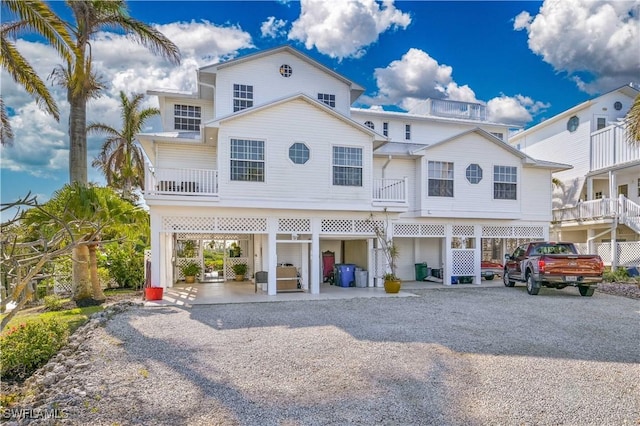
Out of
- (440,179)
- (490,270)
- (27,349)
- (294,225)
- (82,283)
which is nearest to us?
(27,349)

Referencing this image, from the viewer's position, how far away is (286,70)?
18.5 metres

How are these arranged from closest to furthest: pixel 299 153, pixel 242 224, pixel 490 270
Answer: pixel 242 224 < pixel 299 153 < pixel 490 270

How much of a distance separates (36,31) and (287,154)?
8111 mm

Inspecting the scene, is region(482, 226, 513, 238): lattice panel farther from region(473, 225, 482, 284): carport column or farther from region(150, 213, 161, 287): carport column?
region(150, 213, 161, 287): carport column

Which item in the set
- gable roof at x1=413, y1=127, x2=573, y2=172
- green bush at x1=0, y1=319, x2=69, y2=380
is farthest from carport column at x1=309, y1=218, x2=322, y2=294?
green bush at x1=0, y1=319, x2=69, y2=380

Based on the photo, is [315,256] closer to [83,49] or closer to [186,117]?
[186,117]

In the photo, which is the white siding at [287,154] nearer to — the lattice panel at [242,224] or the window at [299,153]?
the window at [299,153]

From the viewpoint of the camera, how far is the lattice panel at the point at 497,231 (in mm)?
19531

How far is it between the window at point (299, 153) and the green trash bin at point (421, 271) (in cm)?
898

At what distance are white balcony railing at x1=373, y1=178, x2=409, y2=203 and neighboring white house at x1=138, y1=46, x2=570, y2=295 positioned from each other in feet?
0.17

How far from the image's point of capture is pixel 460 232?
62.7ft

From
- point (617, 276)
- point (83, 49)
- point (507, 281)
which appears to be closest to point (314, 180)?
point (83, 49)

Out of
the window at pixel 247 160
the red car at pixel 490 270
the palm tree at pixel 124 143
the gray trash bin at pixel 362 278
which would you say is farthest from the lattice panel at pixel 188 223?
the red car at pixel 490 270

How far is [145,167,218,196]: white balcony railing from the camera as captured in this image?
14258 millimetres
